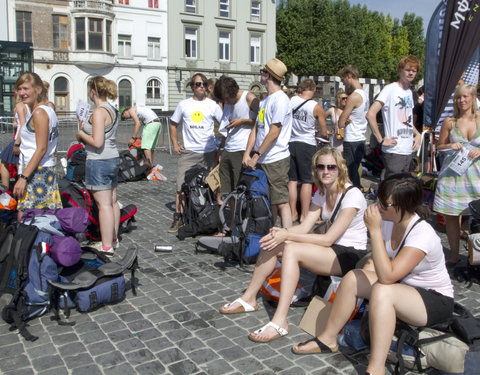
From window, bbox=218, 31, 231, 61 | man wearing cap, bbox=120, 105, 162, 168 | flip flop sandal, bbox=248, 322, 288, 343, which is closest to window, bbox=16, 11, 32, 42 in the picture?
window, bbox=218, 31, 231, 61

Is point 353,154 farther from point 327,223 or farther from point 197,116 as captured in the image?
point 327,223

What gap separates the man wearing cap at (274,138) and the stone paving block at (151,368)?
2.59 metres

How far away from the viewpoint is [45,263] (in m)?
3.96

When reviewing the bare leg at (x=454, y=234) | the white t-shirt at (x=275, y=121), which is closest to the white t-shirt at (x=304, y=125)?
the white t-shirt at (x=275, y=121)

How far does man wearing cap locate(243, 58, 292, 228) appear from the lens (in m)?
5.49

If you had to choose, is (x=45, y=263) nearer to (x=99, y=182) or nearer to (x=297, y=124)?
(x=99, y=182)

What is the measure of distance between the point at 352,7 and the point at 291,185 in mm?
47021

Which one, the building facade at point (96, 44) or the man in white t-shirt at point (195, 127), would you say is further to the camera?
the building facade at point (96, 44)

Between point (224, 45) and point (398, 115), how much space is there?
39.8m

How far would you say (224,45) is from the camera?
144ft

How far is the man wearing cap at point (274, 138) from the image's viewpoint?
5.49m

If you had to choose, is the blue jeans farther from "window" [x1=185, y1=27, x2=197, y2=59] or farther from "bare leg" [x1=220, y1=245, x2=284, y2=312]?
"window" [x1=185, y1=27, x2=197, y2=59]

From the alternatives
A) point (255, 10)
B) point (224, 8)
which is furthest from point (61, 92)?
point (255, 10)

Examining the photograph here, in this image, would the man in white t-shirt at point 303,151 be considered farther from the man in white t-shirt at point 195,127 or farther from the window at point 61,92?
the window at point 61,92
